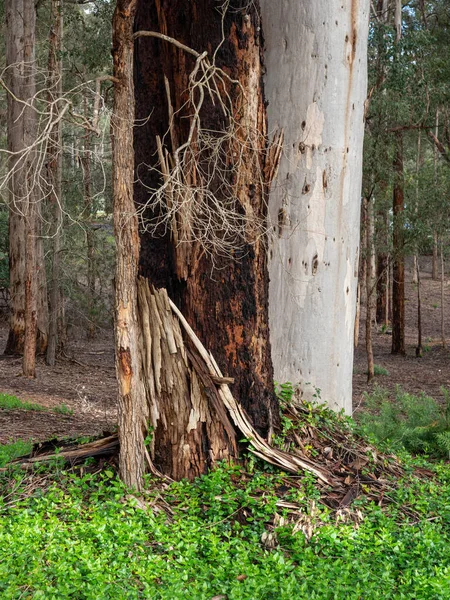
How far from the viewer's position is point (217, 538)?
4.22m

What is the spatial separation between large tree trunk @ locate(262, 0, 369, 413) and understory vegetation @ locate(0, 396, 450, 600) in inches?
52.8

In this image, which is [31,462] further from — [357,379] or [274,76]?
[357,379]

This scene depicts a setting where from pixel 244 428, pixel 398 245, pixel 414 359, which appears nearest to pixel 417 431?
pixel 244 428

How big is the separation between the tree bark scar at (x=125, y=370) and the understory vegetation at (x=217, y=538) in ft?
2.06

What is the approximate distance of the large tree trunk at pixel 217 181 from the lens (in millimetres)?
5086

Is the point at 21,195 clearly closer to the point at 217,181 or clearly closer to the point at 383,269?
the point at 217,181

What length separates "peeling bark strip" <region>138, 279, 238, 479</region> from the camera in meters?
4.96

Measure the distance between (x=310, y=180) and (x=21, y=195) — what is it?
9263 mm

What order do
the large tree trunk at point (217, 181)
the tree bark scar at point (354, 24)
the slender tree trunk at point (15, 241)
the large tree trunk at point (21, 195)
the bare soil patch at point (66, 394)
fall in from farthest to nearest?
1. the slender tree trunk at point (15, 241)
2. the large tree trunk at point (21, 195)
3. the bare soil patch at point (66, 394)
4. the tree bark scar at point (354, 24)
5. the large tree trunk at point (217, 181)

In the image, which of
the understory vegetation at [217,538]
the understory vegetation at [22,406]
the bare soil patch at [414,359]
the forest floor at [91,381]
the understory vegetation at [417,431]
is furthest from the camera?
the bare soil patch at [414,359]

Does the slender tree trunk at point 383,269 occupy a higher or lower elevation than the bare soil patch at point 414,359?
higher

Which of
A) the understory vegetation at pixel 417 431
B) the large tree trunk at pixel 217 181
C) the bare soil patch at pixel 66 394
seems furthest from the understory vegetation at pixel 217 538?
the understory vegetation at pixel 417 431

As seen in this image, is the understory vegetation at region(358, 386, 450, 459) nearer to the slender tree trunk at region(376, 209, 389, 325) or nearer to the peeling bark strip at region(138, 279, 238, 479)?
the peeling bark strip at region(138, 279, 238, 479)

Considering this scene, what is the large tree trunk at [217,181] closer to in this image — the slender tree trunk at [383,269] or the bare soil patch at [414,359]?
the bare soil patch at [414,359]
